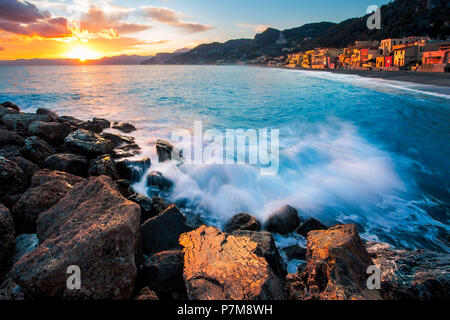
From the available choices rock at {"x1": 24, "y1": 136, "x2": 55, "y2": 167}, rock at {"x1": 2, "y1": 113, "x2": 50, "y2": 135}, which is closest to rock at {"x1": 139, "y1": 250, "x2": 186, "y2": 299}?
rock at {"x1": 24, "y1": 136, "x2": 55, "y2": 167}

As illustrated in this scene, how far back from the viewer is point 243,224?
4.85m

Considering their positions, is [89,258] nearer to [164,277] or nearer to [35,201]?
[164,277]

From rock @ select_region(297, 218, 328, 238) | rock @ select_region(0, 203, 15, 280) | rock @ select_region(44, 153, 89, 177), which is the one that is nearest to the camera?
rock @ select_region(0, 203, 15, 280)

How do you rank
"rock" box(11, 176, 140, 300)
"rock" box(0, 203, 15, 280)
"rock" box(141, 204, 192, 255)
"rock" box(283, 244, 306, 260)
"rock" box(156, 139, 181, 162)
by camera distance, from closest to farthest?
"rock" box(11, 176, 140, 300), "rock" box(0, 203, 15, 280), "rock" box(141, 204, 192, 255), "rock" box(283, 244, 306, 260), "rock" box(156, 139, 181, 162)

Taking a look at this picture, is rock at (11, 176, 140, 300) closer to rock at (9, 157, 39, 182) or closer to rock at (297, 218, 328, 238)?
rock at (9, 157, 39, 182)

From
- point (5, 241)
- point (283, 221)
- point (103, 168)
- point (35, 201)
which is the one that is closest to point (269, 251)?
point (283, 221)

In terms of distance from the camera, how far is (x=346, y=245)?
271cm

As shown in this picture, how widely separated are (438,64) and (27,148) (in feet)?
165

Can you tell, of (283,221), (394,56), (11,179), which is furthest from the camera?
(394,56)

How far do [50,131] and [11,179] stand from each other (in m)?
4.06

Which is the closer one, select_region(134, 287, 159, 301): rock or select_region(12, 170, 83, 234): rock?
select_region(134, 287, 159, 301): rock

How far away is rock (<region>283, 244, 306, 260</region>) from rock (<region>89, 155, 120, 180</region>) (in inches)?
186

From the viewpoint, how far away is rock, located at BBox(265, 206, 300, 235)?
202 inches
